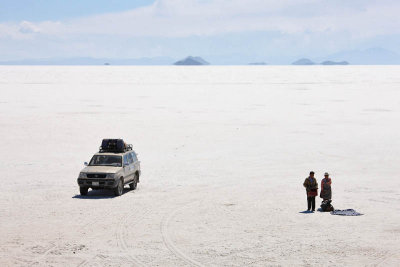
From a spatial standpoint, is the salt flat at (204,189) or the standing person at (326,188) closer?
the salt flat at (204,189)

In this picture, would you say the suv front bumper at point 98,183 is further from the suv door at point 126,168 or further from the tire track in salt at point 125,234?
the tire track in salt at point 125,234

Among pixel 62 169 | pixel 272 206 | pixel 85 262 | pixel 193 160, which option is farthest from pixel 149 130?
pixel 85 262

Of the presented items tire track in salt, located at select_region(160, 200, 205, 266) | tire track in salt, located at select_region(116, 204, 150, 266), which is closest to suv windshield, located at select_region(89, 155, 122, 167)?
tire track in salt, located at select_region(116, 204, 150, 266)

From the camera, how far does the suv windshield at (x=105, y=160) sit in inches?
879

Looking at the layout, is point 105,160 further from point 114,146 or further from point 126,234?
point 126,234

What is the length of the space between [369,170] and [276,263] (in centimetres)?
1451

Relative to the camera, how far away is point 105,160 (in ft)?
73.8

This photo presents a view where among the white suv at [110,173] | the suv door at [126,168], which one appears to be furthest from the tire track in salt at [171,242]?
the suv door at [126,168]

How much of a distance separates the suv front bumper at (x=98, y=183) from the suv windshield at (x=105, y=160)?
4.12 ft

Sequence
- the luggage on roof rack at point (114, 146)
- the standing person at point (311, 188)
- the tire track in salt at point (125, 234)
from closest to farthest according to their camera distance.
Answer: the tire track in salt at point (125, 234) < the standing person at point (311, 188) < the luggage on roof rack at point (114, 146)

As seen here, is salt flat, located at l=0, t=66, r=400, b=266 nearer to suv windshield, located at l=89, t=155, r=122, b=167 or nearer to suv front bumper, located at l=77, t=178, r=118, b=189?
suv front bumper, located at l=77, t=178, r=118, b=189

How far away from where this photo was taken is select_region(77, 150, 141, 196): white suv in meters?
21.1

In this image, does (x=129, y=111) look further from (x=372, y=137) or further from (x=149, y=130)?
(x=372, y=137)

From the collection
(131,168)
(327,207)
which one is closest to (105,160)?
(131,168)
